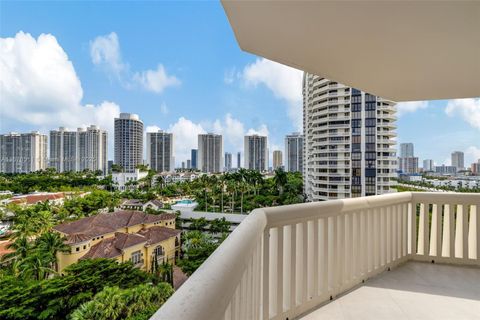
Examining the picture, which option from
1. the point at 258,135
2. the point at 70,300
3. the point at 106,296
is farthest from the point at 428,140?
the point at 258,135

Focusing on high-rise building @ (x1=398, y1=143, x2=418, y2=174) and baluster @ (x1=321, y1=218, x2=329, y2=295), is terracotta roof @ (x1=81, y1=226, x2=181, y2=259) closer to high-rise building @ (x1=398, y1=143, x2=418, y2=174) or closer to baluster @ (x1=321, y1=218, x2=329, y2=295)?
high-rise building @ (x1=398, y1=143, x2=418, y2=174)

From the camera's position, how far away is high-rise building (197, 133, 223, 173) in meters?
48.5

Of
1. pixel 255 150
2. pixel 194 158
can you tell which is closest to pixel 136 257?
pixel 255 150

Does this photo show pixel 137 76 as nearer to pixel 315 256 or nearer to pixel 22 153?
pixel 22 153

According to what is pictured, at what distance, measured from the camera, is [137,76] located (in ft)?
159

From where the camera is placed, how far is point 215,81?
185 feet

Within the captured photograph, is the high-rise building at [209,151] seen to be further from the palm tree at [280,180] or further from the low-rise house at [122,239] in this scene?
the low-rise house at [122,239]

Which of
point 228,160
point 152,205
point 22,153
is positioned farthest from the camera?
point 228,160

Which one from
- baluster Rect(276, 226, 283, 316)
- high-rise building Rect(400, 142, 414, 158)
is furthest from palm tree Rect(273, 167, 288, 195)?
baluster Rect(276, 226, 283, 316)

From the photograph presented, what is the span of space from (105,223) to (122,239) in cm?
365

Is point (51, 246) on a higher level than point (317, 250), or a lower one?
lower

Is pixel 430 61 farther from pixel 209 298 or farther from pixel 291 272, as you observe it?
pixel 209 298

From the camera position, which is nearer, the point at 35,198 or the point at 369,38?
the point at 369,38

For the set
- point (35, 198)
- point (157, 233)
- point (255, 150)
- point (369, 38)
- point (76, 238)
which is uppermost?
Answer: point (255, 150)
